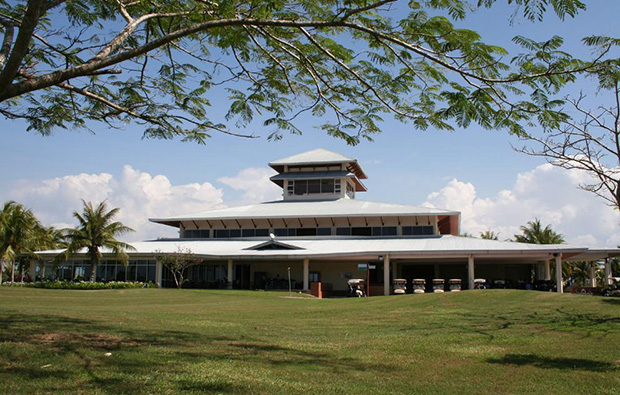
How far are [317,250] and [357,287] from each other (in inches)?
148

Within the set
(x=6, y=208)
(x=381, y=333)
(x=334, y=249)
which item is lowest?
(x=381, y=333)

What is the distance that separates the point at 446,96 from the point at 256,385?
511 cm

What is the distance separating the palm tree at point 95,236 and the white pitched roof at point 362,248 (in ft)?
5.16

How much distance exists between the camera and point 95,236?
4316 centimetres

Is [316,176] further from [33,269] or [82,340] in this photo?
[82,340]

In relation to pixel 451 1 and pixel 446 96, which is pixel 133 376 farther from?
pixel 451 1

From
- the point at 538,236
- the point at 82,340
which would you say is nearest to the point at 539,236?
the point at 538,236

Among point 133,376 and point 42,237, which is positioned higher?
point 42,237

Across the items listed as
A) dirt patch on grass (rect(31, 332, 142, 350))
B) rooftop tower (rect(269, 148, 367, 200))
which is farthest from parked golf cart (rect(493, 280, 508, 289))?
dirt patch on grass (rect(31, 332, 142, 350))

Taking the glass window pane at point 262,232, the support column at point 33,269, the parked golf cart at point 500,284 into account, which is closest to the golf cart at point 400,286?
the parked golf cart at point 500,284

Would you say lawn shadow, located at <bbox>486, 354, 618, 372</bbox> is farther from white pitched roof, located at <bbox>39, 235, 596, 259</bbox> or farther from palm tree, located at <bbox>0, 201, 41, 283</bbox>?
palm tree, located at <bbox>0, 201, 41, 283</bbox>

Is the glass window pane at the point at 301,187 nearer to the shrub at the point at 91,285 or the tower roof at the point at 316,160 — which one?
the tower roof at the point at 316,160

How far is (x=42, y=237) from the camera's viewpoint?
52000 millimetres

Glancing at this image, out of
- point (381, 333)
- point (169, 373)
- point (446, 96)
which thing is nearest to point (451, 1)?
point (446, 96)
